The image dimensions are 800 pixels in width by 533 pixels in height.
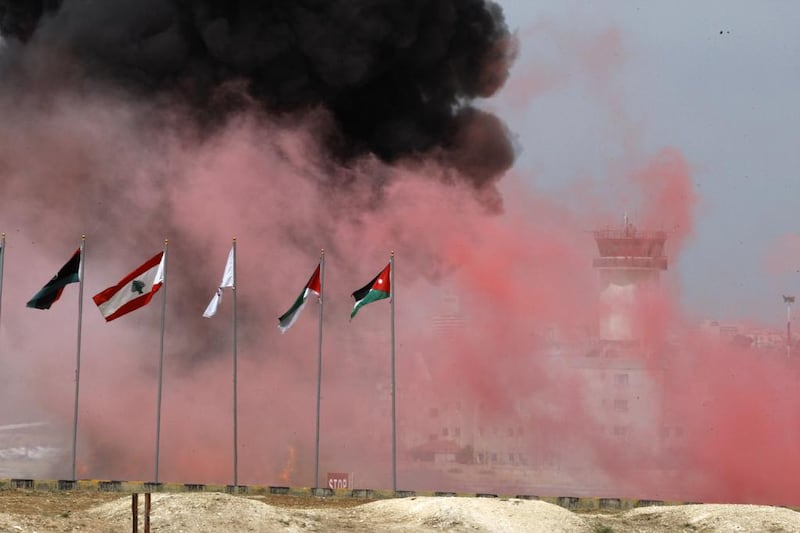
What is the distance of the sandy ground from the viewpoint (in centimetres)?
4525

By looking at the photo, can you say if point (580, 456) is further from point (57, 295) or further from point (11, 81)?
point (57, 295)

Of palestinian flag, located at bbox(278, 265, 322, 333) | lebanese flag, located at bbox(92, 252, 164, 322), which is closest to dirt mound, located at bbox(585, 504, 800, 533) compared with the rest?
palestinian flag, located at bbox(278, 265, 322, 333)

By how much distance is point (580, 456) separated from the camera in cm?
12162

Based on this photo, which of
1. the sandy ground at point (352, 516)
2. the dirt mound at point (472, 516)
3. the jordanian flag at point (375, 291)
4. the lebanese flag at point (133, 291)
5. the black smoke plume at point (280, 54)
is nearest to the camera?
the sandy ground at point (352, 516)

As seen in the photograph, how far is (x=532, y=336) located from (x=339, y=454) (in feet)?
53.6

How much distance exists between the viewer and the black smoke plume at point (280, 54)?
310ft

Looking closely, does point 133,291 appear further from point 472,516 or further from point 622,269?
point 622,269

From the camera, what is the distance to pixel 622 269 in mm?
136125

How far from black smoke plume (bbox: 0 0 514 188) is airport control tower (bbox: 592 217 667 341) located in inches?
1498

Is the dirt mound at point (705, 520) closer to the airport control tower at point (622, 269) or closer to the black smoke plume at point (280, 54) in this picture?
the black smoke plume at point (280, 54)

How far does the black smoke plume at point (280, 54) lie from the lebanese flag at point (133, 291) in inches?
1361

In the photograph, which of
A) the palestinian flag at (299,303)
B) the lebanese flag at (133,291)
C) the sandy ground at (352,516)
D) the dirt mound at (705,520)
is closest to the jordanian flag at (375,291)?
the palestinian flag at (299,303)

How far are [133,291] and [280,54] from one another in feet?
118

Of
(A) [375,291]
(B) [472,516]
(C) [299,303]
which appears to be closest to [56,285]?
(C) [299,303]
